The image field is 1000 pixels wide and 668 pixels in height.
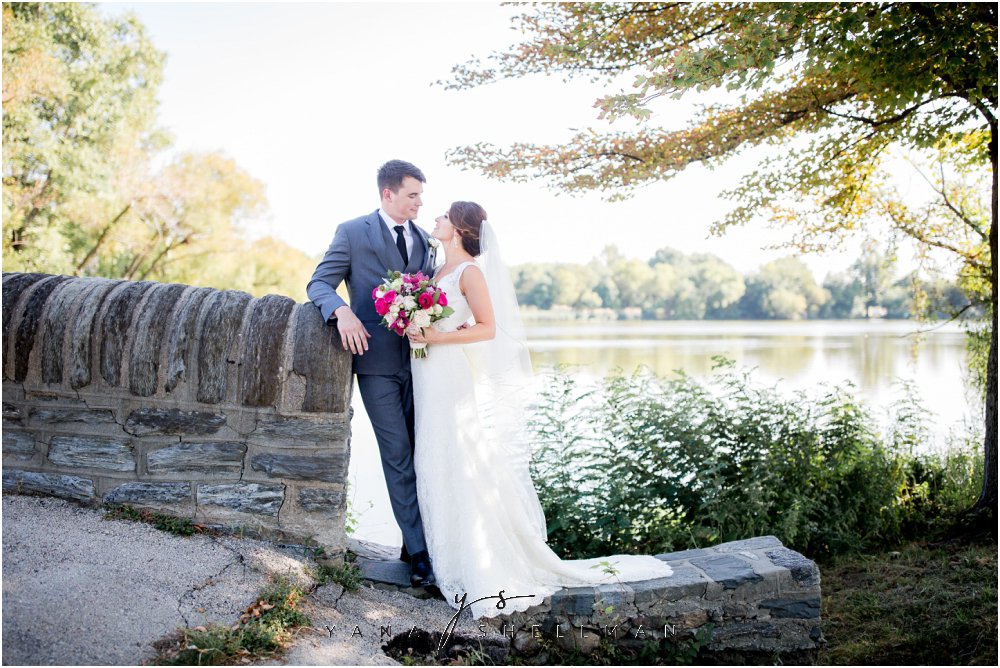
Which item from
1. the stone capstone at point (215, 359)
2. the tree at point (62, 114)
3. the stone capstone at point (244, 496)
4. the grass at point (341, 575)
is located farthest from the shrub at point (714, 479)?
the tree at point (62, 114)

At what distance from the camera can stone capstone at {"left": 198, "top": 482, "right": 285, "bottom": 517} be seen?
290cm

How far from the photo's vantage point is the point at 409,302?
2779 mm

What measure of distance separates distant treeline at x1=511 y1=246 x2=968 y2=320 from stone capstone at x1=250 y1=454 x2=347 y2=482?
875 inches

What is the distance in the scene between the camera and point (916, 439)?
5.38 m

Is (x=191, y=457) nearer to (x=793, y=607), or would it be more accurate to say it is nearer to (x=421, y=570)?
(x=421, y=570)

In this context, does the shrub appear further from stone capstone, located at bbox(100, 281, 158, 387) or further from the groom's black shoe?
stone capstone, located at bbox(100, 281, 158, 387)

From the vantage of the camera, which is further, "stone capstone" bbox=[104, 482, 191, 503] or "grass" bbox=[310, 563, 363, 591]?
"stone capstone" bbox=[104, 482, 191, 503]

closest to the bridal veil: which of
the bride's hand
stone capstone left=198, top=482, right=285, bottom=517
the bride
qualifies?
the bride

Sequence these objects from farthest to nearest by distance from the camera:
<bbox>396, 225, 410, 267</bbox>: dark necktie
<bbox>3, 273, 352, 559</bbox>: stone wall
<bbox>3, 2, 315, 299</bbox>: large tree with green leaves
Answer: <bbox>3, 2, 315, 299</bbox>: large tree with green leaves
<bbox>396, 225, 410, 267</bbox>: dark necktie
<bbox>3, 273, 352, 559</bbox>: stone wall

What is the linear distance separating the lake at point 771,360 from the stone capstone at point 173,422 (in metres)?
2.70

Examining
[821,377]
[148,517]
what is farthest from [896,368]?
[148,517]

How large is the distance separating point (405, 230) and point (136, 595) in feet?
6.38

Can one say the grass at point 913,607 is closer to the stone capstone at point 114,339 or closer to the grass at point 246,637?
the grass at point 246,637

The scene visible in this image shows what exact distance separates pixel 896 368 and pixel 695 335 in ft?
31.4
